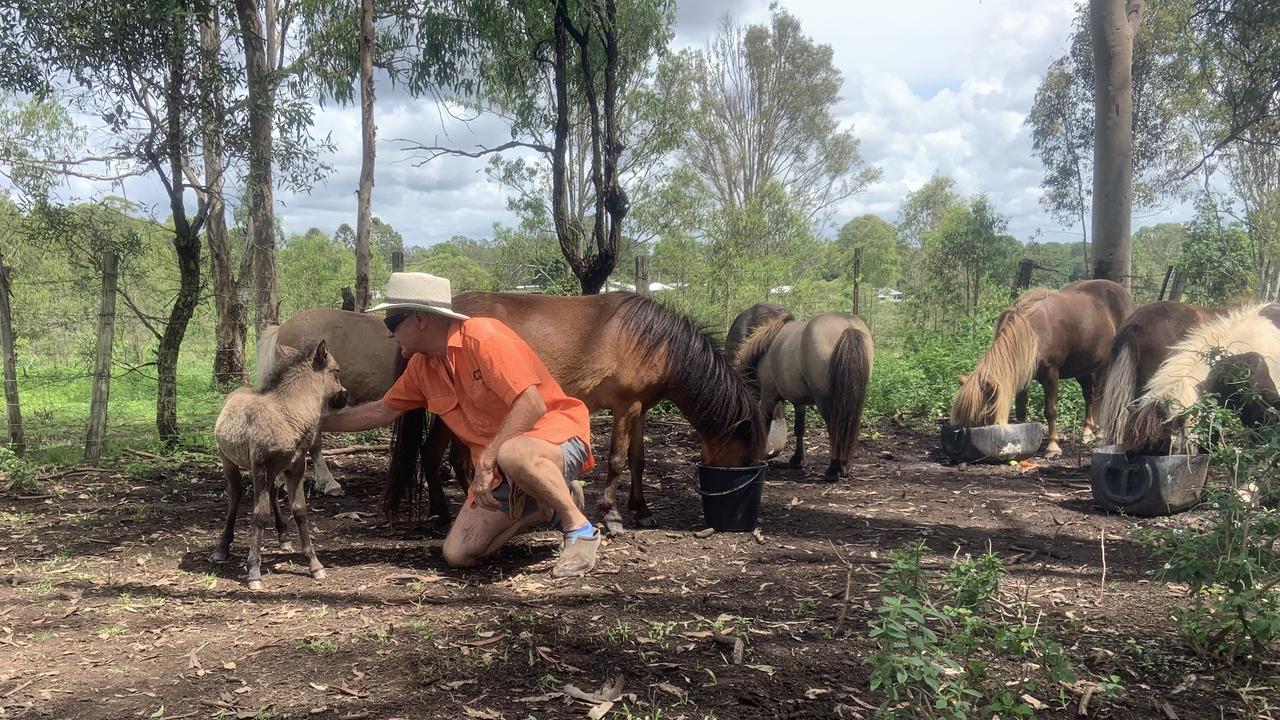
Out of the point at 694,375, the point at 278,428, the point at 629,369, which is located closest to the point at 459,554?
the point at 278,428

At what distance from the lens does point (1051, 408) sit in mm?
7309

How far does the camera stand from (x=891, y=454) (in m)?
7.47

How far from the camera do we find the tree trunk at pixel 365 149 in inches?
324

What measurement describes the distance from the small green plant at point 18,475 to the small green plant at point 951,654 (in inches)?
247

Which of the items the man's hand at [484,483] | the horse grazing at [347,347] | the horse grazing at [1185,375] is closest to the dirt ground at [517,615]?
the man's hand at [484,483]

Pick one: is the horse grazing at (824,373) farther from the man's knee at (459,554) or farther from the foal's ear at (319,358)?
the foal's ear at (319,358)

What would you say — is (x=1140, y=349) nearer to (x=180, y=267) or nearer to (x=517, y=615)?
(x=517, y=615)

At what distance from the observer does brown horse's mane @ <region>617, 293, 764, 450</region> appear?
4.85m

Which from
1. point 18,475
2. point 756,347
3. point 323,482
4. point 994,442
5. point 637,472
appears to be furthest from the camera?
point 756,347

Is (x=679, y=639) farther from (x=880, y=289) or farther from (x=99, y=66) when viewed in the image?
(x=880, y=289)

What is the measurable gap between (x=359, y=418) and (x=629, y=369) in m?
1.74

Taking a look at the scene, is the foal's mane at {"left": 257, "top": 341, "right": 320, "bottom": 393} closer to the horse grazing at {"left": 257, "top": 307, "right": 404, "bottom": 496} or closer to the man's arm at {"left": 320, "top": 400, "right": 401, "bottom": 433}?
the man's arm at {"left": 320, "top": 400, "right": 401, "bottom": 433}

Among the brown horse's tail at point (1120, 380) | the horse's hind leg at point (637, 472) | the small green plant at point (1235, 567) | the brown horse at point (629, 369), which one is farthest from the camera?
the brown horse's tail at point (1120, 380)

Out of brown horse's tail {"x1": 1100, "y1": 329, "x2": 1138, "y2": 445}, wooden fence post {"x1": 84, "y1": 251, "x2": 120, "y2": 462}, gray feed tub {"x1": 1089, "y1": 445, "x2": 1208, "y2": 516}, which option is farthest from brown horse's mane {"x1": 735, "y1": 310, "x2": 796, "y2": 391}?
wooden fence post {"x1": 84, "y1": 251, "x2": 120, "y2": 462}
